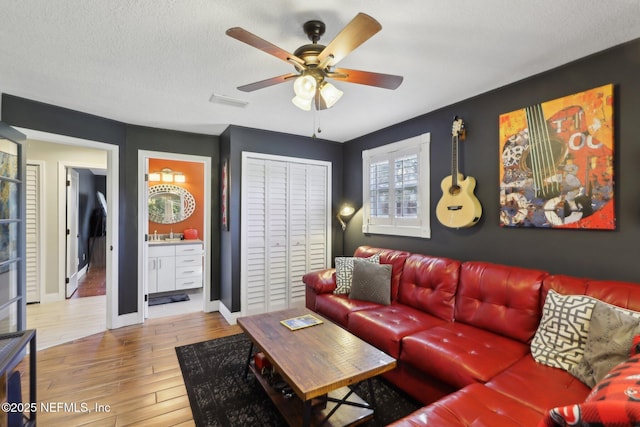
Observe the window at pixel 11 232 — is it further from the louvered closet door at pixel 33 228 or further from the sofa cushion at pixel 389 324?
the sofa cushion at pixel 389 324

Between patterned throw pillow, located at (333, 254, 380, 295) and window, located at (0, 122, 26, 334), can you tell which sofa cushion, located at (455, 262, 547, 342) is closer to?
patterned throw pillow, located at (333, 254, 380, 295)

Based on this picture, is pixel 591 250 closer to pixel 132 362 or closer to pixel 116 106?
pixel 132 362

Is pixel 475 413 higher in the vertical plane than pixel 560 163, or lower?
lower

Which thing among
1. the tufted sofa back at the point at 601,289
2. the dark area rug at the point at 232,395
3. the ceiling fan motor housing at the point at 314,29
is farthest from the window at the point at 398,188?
the ceiling fan motor housing at the point at 314,29

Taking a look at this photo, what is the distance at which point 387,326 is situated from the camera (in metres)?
2.24

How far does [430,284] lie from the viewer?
2648 mm

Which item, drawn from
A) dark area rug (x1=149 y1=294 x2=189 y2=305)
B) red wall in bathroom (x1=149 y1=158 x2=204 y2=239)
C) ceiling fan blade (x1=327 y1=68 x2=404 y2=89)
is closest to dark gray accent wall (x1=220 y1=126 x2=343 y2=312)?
dark area rug (x1=149 y1=294 x2=189 y2=305)

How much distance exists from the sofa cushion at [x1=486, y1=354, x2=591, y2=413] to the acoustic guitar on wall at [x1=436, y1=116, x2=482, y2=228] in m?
1.26

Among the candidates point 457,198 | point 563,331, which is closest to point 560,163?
point 457,198

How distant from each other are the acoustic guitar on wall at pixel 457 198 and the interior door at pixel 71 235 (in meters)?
5.32

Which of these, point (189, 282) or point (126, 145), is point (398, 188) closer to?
point (126, 145)

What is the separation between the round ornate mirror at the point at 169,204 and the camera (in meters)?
5.04

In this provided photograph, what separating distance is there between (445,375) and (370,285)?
1.17 m

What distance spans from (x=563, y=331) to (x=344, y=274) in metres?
1.84
